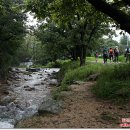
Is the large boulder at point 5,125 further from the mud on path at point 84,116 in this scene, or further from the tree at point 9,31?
the tree at point 9,31

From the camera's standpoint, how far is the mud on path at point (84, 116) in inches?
368

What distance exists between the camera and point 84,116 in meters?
10.3

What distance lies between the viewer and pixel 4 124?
1309cm

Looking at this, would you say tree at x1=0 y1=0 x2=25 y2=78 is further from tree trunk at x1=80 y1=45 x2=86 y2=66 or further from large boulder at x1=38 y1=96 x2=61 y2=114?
large boulder at x1=38 y1=96 x2=61 y2=114

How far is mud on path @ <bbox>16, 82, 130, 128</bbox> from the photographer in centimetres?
936

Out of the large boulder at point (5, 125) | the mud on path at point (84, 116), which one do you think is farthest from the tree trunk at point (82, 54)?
the large boulder at point (5, 125)

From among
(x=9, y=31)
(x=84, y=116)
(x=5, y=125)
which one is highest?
(x=9, y=31)

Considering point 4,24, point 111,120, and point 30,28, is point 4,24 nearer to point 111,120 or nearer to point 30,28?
point 30,28

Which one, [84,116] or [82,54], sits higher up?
[82,54]

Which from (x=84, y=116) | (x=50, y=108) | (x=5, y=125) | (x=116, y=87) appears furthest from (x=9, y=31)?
(x=84, y=116)

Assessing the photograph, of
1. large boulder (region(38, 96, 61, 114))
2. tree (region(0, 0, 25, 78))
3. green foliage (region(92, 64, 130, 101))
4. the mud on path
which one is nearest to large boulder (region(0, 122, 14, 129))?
large boulder (region(38, 96, 61, 114))

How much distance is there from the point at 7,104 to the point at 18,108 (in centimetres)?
166

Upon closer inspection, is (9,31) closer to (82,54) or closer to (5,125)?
(82,54)

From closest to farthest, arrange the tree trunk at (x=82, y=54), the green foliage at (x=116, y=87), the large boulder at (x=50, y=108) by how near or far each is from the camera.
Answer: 1. the large boulder at (x=50, y=108)
2. the green foliage at (x=116, y=87)
3. the tree trunk at (x=82, y=54)
